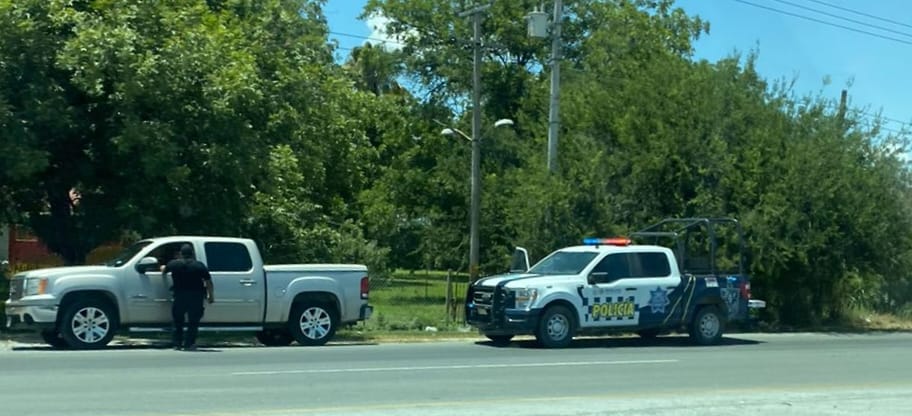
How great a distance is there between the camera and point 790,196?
28.1 meters

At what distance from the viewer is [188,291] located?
19062 mm

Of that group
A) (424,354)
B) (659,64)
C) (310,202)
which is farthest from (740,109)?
(424,354)

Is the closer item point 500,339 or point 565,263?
point 565,263

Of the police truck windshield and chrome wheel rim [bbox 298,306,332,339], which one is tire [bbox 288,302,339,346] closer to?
chrome wheel rim [bbox 298,306,332,339]

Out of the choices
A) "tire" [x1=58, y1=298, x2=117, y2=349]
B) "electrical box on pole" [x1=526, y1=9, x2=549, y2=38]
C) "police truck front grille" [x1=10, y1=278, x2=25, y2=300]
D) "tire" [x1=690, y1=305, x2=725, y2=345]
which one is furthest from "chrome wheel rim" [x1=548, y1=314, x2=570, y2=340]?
"electrical box on pole" [x1=526, y1=9, x2=549, y2=38]

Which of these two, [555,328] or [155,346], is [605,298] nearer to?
[555,328]

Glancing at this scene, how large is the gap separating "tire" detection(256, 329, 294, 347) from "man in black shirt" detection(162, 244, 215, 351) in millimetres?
2072

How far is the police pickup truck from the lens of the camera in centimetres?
2123

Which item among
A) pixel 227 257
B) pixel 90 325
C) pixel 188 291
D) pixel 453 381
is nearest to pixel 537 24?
pixel 227 257

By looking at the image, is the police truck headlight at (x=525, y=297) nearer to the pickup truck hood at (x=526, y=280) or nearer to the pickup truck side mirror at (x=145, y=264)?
the pickup truck hood at (x=526, y=280)

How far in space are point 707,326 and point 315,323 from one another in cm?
748

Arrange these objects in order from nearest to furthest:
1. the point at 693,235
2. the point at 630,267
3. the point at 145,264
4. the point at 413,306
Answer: the point at 145,264 → the point at 630,267 → the point at 693,235 → the point at 413,306

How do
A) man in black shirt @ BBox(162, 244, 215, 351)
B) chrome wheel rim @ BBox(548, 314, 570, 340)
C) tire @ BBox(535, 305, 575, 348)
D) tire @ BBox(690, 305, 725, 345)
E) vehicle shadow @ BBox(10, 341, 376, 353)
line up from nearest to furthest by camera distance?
1. man in black shirt @ BBox(162, 244, 215, 351)
2. vehicle shadow @ BBox(10, 341, 376, 353)
3. tire @ BBox(535, 305, 575, 348)
4. chrome wheel rim @ BBox(548, 314, 570, 340)
5. tire @ BBox(690, 305, 725, 345)

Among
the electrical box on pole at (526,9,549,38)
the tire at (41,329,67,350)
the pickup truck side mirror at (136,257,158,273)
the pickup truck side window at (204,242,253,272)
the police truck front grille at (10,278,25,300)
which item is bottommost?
the tire at (41,329,67,350)
